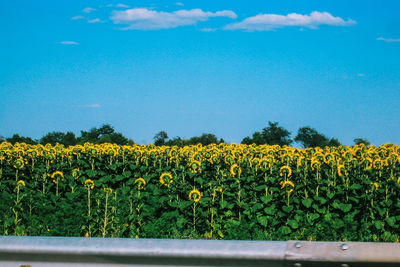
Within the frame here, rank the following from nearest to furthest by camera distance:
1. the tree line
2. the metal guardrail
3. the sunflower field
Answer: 1. the metal guardrail
2. the sunflower field
3. the tree line

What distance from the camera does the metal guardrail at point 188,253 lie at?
3.01m

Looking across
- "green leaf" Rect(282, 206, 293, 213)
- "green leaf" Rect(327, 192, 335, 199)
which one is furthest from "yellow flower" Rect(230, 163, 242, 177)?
"green leaf" Rect(327, 192, 335, 199)

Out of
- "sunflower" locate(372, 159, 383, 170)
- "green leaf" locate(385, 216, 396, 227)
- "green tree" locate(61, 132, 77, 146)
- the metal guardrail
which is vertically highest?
"green tree" locate(61, 132, 77, 146)

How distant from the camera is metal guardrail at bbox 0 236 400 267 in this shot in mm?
3008

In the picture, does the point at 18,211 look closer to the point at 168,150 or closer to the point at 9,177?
the point at 9,177

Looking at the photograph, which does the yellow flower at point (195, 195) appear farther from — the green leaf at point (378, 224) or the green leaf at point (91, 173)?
the green leaf at point (91, 173)

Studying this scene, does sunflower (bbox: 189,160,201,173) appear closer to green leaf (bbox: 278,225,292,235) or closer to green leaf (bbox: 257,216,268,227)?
green leaf (bbox: 257,216,268,227)

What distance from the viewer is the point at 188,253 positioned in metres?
3.12

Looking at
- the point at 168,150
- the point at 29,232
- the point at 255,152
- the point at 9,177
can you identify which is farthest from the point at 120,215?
the point at 255,152

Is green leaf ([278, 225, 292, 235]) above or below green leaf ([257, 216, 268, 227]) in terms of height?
Result: below

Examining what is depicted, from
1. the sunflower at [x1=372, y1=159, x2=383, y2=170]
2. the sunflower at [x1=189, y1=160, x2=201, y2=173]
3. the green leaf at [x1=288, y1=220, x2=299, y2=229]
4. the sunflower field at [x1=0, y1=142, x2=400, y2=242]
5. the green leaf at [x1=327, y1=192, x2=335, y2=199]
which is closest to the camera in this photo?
the sunflower field at [x1=0, y1=142, x2=400, y2=242]

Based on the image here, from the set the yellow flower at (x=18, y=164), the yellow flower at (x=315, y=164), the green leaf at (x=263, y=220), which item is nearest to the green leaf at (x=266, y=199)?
the green leaf at (x=263, y=220)

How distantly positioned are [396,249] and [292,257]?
2.09 ft

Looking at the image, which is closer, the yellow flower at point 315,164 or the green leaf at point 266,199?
the green leaf at point 266,199
